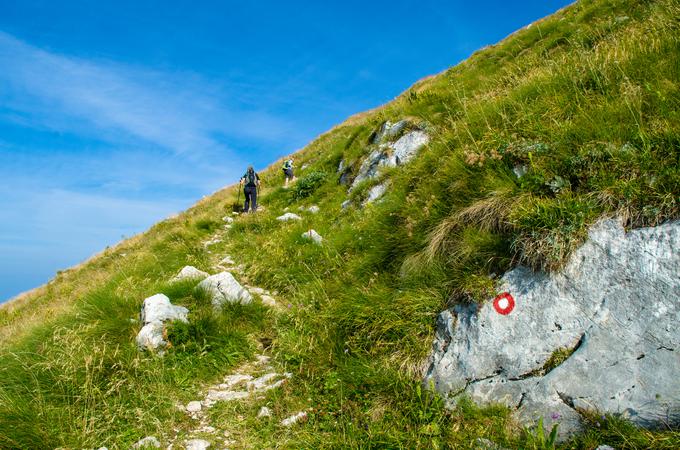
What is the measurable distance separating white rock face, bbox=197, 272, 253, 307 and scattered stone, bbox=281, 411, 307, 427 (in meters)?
2.82

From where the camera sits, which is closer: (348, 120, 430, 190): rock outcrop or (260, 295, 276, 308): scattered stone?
(260, 295, 276, 308): scattered stone

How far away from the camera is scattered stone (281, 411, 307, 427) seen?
422 centimetres

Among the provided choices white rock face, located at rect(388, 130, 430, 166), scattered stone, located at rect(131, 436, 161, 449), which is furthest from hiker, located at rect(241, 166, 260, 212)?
scattered stone, located at rect(131, 436, 161, 449)

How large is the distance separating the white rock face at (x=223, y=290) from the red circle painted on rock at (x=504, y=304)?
4.28 meters

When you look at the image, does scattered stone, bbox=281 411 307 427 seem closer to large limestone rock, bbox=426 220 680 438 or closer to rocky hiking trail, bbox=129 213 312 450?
rocky hiking trail, bbox=129 213 312 450

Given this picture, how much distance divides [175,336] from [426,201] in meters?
4.29

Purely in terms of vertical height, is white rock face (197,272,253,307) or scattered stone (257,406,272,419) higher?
white rock face (197,272,253,307)

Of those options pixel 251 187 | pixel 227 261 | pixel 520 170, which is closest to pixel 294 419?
pixel 520 170

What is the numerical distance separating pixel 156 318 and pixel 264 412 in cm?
254

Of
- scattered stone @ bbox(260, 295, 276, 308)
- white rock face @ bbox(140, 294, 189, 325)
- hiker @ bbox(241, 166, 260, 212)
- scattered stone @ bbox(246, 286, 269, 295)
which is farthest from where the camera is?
hiker @ bbox(241, 166, 260, 212)

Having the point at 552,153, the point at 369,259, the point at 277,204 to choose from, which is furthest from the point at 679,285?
the point at 277,204

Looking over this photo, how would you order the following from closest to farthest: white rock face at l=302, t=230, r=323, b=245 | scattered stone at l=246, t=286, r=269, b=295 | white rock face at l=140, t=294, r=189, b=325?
white rock face at l=140, t=294, r=189, b=325, scattered stone at l=246, t=286, r=269, b=295, white rock face at l=302, t=230, r=323, b=245

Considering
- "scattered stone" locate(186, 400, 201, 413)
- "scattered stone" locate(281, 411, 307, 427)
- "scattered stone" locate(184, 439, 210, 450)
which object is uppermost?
"scattered stone" locate(186, 400, 201, 413)

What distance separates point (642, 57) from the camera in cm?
549
